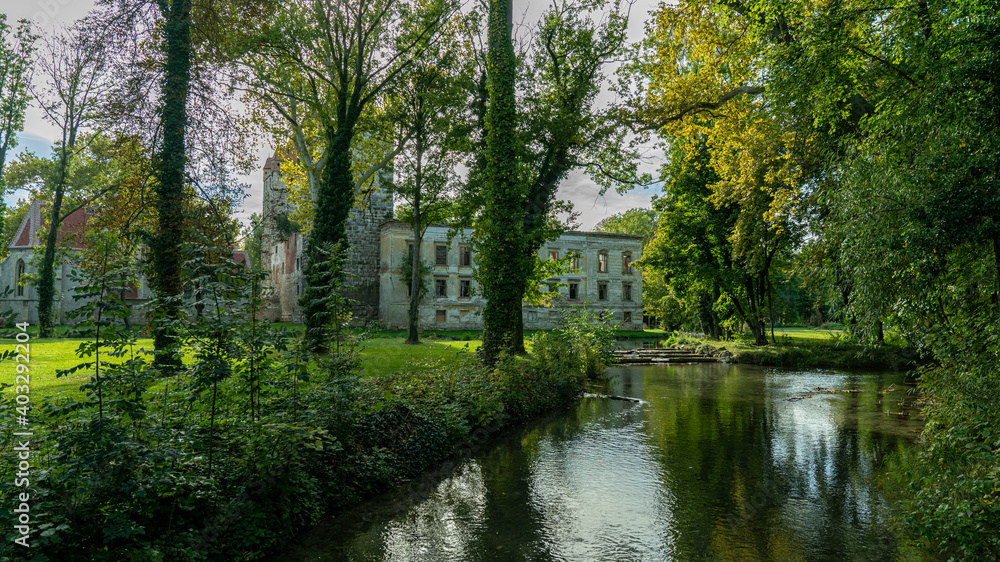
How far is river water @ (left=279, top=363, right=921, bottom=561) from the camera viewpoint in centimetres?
475

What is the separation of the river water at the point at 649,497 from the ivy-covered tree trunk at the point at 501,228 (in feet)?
11.0

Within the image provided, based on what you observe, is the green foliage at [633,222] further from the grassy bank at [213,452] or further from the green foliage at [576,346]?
the grassy bank at [213,452]


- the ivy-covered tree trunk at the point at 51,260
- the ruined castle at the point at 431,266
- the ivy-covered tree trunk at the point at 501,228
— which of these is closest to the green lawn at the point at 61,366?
the ivy-covered tree trunk at the point at 501,228

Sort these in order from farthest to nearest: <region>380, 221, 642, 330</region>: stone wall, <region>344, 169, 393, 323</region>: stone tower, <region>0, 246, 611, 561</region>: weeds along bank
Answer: <region>344, 169, 393, 323</region>: stone tower → <region>380, 221, 642, 330</region>: stone wall → <region>0, 246, 611, 561</region>: weeds along bank

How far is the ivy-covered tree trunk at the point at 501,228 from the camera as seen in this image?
44.4 ft

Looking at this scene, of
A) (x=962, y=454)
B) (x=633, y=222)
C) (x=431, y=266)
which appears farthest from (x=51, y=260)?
(x=633, y=222)

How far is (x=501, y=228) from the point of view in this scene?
13.7 metres

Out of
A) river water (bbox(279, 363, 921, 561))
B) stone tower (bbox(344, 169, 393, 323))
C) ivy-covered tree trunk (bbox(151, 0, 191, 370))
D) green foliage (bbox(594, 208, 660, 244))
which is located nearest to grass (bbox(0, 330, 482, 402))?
ivy-covered tree trunk (bbox(151, 0, 191, 370))

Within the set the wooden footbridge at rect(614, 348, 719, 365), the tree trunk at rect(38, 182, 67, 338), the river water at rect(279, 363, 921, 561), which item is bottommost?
the wooden footbridge at rect(614, 348, 719, 365)

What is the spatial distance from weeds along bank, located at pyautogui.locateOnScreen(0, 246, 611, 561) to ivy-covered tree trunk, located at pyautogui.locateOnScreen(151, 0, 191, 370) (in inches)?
216

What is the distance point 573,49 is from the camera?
61.1 feet

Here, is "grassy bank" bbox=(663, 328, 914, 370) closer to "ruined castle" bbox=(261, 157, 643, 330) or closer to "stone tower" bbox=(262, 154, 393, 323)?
"ruined castle" bbox=(261, 157, 643, 330)

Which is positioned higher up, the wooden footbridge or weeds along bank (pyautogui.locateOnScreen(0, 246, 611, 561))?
weeds along bank (pyautogui.locateOnScreen(0, 246, 611, 561))

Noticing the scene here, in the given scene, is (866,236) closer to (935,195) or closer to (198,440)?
(935,195)
